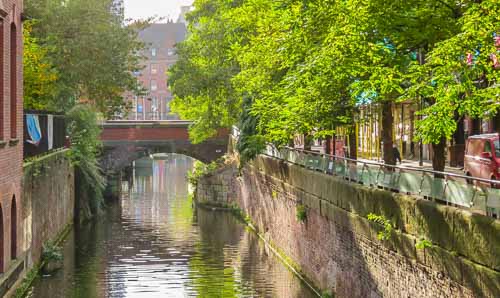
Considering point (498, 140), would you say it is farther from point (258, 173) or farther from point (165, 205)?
point (165, 205)

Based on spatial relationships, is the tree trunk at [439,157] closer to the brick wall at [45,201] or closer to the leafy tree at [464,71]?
the leafy tree at [464,71]

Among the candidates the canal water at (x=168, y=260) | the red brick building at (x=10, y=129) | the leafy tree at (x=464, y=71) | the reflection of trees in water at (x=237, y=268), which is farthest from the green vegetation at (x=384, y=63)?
the red brick building at (x=10, y=129)

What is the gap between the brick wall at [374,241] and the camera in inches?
642

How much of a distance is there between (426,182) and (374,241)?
3.65m

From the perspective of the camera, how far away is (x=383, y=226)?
71.1 ft

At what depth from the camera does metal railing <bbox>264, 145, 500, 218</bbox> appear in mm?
16353

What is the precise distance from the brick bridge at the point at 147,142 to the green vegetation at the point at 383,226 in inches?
2030

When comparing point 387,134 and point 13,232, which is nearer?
point 387,134

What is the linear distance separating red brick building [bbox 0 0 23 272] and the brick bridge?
44359 mm

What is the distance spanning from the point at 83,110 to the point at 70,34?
14.3 ft

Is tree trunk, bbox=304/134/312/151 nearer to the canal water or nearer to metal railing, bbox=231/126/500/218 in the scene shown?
metal railing, bbox=231/126/500/218

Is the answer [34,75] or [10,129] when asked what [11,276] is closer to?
[10,129]

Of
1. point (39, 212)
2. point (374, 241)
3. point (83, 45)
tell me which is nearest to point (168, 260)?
point (39, 212)

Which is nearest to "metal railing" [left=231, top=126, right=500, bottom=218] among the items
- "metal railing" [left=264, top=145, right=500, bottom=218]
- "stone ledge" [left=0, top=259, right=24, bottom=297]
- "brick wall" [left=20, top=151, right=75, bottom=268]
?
"metal railing" [left=264, top=145, right=500, bottom=218]
